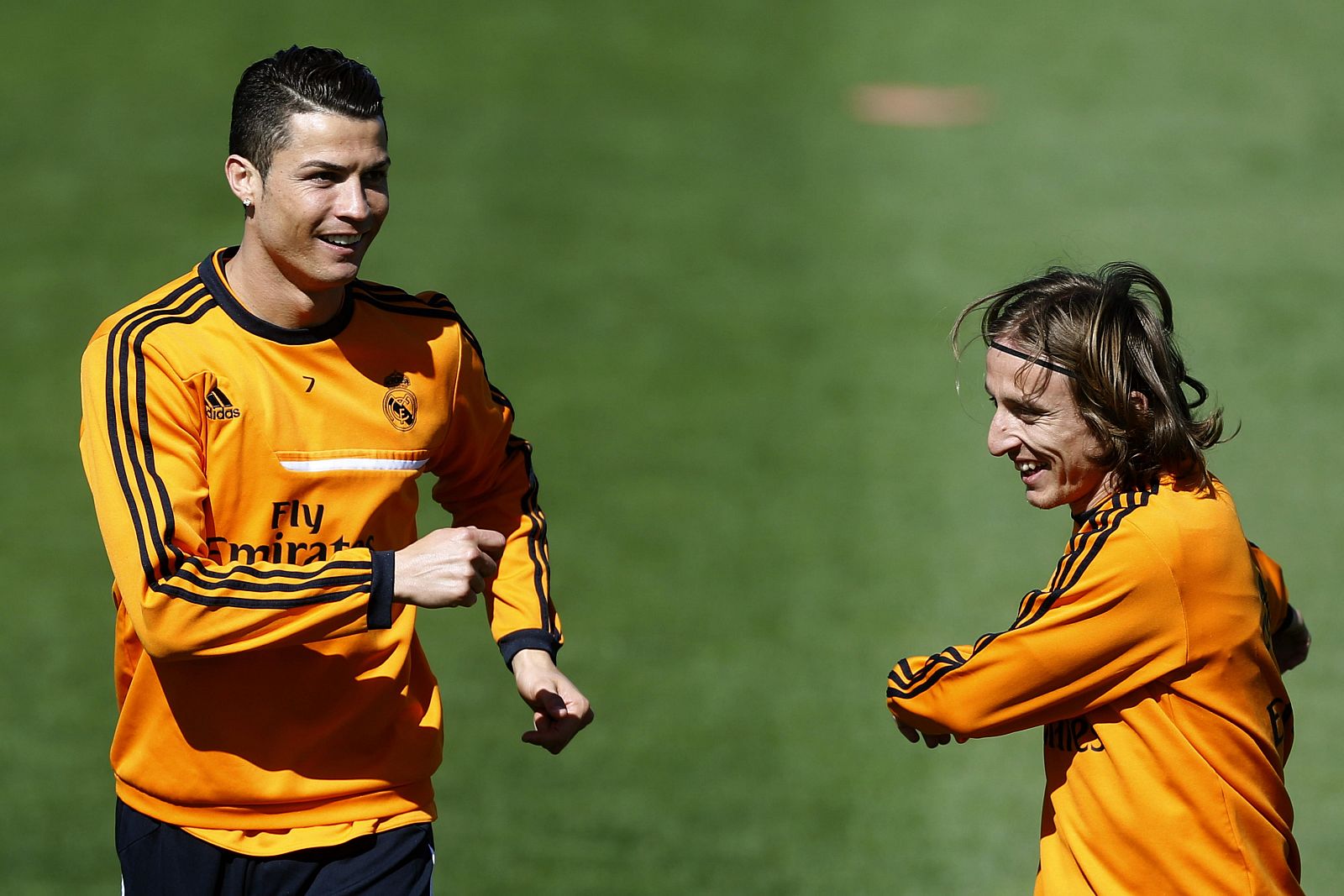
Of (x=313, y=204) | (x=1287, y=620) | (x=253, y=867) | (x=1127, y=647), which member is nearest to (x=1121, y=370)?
(x=1127, y=647)

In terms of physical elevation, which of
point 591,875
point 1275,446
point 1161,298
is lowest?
point 591,875

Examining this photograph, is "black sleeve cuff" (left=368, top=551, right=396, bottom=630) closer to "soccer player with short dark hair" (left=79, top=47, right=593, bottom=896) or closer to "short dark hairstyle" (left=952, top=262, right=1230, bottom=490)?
"soccer player with short dark hair" (left=79, top=47, right=593, bottom=896)

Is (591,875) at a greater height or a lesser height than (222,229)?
lesser

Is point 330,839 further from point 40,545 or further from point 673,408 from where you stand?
point 673,408

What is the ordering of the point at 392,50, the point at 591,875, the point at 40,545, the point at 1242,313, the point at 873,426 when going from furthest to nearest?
the point at 392,50, the point at 1242,313, the point at 873,426, the point at 40,545, the point at 591,875

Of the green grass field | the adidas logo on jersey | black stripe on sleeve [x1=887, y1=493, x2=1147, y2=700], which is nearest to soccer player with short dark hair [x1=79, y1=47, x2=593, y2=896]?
the adidas logo on jersey

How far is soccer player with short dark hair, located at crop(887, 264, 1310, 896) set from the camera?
292cm

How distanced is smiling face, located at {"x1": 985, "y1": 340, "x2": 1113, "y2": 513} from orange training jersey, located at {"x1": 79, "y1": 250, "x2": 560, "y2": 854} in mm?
1033

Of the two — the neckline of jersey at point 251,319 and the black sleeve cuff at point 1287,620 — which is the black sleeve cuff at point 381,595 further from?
the black sleeve cuff at point 1287,620

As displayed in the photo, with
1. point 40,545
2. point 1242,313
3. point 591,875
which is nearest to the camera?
point 591,875

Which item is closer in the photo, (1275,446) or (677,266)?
(1275,446)

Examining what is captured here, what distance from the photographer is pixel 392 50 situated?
39.1ft

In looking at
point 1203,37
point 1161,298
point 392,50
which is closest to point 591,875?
point 1161,298

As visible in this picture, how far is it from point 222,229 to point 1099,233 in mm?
5338
